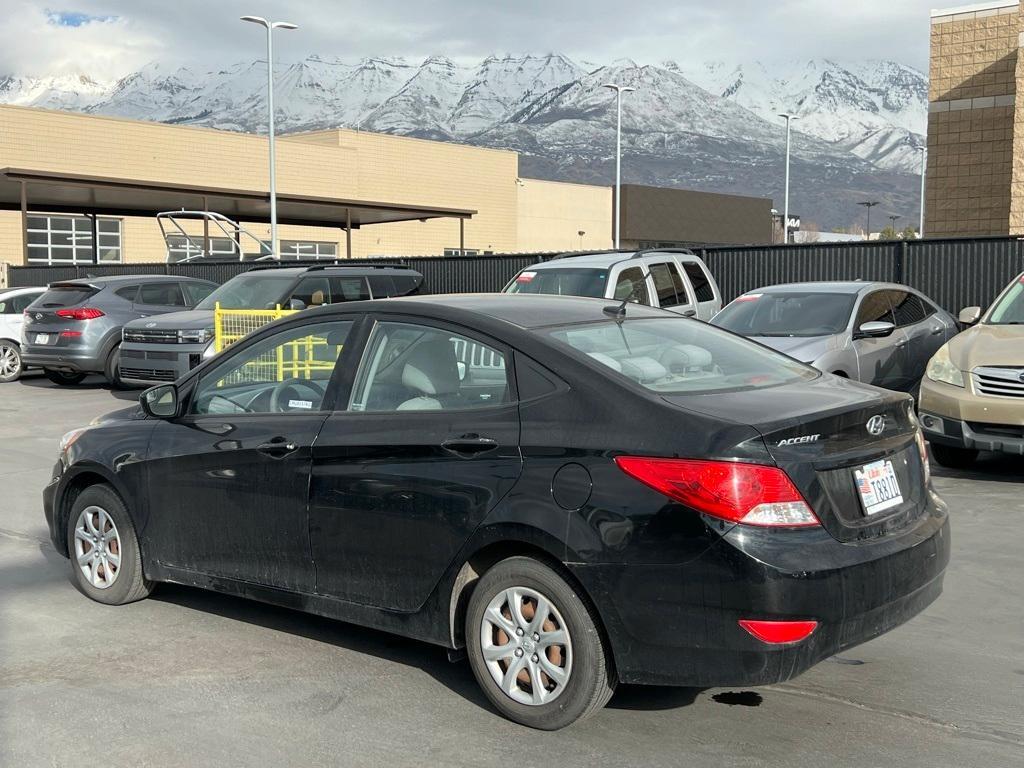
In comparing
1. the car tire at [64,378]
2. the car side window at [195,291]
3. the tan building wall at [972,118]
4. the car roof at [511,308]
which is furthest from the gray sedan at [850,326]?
the car tire at [64,378]

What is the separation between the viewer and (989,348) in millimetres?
9406

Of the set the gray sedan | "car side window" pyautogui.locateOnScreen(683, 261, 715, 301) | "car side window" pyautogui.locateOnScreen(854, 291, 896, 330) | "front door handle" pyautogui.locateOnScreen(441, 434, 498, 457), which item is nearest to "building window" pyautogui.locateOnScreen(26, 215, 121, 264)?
"car side window" pyautogui.locateOnScreen(683, 261, 715, 301)

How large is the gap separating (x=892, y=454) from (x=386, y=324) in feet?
6.93

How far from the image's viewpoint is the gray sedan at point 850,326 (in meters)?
11.4

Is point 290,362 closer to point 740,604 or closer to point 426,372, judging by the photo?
point 426,372

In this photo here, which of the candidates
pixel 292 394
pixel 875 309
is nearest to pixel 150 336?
pixel 875 309

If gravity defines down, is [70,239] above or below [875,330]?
above

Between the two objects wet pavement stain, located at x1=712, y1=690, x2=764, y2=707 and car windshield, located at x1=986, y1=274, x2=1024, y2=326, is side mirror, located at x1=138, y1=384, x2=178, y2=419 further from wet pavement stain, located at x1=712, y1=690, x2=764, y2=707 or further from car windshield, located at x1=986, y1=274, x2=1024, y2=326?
car windshield, located at x1=986, y1=274, x2=1024, y2=326

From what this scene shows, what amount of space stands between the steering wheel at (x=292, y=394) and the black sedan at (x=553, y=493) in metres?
0.02

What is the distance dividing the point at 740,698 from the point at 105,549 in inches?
129

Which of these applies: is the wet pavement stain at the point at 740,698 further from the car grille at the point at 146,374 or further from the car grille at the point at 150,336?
the car grille at the point at 150,336

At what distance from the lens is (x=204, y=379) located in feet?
18.5

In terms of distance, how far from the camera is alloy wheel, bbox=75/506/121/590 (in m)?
5.95

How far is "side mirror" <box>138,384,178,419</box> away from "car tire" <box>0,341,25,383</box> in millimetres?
14752
